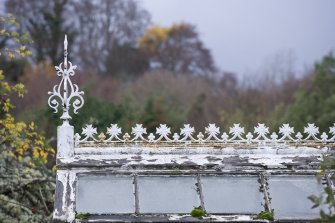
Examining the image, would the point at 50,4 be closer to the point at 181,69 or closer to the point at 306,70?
the point at 181,69

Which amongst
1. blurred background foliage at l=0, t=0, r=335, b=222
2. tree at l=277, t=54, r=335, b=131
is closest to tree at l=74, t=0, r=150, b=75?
blurred background foliage at l=0, t=0, r=335, b=222

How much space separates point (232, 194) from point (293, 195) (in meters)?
0.63

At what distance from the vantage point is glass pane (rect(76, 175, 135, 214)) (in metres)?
6.48

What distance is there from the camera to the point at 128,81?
155 ft

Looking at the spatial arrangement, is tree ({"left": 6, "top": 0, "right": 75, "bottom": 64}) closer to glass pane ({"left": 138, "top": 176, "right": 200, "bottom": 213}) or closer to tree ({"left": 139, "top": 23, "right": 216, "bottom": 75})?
tree ({"left": 139, "top": 23, "right": 216, "bottom": 75})

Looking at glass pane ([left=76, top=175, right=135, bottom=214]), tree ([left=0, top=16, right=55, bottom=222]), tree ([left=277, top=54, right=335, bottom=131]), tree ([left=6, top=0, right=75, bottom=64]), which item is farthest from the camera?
tree ([left=6, top=0, right=75, bottom=64])

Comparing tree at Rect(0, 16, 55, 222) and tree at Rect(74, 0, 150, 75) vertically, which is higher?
tree at Rect(74, 0, 150, 75)

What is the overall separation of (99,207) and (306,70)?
4200 cm

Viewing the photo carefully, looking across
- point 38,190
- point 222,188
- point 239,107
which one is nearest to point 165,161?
point 222,188

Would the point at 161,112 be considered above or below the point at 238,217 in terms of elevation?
above

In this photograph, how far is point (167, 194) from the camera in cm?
668

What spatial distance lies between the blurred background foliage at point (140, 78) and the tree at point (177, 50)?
0.27 ft

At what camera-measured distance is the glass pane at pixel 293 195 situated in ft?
21.7

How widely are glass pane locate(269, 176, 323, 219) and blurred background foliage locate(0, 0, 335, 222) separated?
7.59 m
